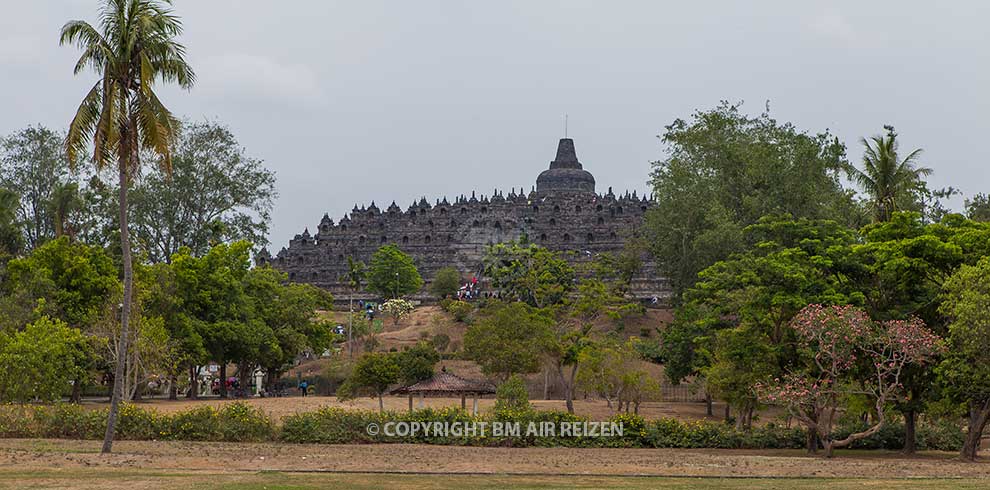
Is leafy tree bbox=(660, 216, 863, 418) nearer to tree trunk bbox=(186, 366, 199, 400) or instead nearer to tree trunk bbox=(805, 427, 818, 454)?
tree trunk bbox=(805, 427, 818, 454)

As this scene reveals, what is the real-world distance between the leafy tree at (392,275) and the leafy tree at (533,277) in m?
9.59

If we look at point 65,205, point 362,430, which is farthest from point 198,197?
point 362,430

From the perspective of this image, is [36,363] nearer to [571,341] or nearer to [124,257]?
[124,257]

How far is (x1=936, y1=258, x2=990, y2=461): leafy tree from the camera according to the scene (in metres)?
28.3

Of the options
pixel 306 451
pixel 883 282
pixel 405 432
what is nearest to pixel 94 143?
pixel 306 451

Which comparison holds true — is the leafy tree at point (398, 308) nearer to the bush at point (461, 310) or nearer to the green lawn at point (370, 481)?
the bush at point (461, 310)

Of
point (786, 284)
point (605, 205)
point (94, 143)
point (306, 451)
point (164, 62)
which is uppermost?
point (605, 205)

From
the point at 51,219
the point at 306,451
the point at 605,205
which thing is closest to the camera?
the point at 306,451

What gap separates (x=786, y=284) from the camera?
3422 cm

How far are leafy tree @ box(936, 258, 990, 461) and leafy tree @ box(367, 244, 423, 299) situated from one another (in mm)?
67131

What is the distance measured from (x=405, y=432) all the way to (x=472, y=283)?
2557 inches

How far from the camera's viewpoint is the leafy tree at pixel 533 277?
70.9 metres

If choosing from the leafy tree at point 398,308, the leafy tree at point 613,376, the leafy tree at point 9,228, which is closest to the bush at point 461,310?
the leafy tree at point 398,308

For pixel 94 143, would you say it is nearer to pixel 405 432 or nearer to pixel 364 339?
pixel 405 432
